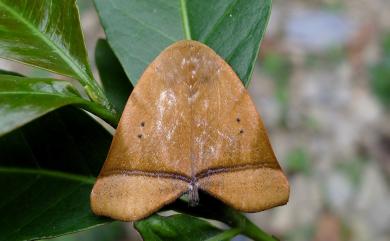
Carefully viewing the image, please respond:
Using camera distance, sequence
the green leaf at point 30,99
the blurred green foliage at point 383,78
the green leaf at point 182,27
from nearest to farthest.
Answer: the green leaf at point 30,99 < the green leaf at point 182,27 < the blurred green foliage at point 383,78

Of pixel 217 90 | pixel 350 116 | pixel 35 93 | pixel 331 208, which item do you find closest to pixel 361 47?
pixel 350 116

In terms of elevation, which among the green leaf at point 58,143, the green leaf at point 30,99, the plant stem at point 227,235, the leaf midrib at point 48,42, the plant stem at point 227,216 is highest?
the leaf midrib at point 48,42

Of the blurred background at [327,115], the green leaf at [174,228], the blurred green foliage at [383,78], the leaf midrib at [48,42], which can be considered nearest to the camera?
the green leaf at [174,228]

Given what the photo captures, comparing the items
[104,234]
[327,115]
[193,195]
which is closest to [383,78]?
[327,115]

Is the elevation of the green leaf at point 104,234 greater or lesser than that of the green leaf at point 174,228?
lesser

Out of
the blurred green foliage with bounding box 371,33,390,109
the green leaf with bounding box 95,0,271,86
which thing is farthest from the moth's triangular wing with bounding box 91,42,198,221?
the blurred green foliage with bounding box 371,33,390,109

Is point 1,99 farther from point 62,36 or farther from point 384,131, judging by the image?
point 384,131

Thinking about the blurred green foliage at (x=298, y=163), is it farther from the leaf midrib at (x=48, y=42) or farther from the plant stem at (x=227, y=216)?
the leaf midrib at (x=48, y=42)

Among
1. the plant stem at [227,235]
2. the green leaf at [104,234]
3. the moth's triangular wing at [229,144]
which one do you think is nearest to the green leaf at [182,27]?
the moth's triangular wing at [229,144]
